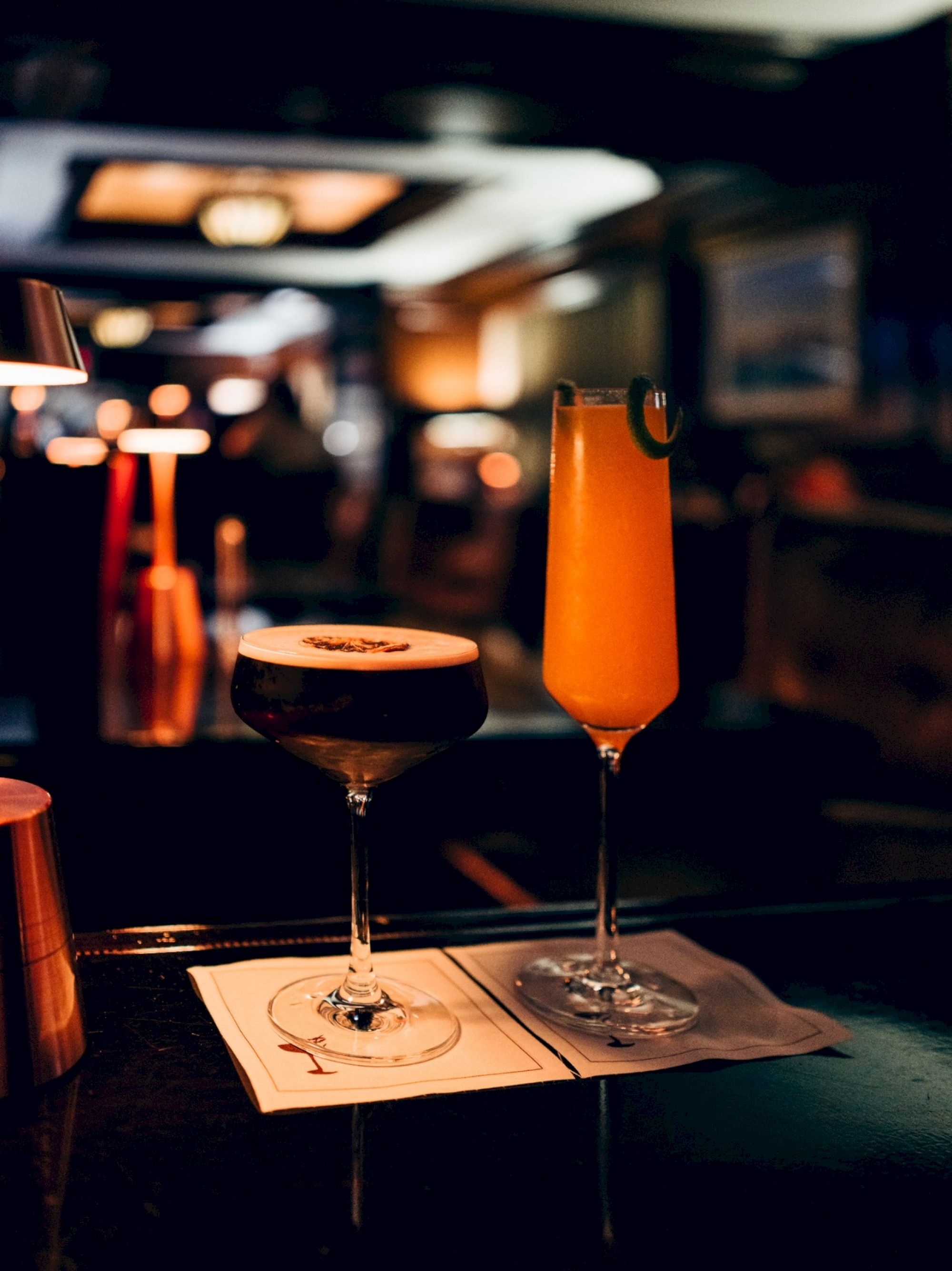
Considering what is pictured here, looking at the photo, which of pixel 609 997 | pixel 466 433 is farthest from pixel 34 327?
pixel 466 433

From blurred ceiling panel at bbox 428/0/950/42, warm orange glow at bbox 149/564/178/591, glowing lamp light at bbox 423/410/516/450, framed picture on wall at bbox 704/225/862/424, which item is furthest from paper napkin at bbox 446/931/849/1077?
glowing lamp light at bbox 423/410/516/450

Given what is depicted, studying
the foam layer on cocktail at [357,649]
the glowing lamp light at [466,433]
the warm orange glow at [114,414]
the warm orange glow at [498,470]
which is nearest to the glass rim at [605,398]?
the foam layer on cocktail at [357,649]

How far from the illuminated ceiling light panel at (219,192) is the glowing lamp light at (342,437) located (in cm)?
751

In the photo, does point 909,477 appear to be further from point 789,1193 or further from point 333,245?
point 789,1193

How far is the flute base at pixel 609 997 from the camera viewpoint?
2.61ft

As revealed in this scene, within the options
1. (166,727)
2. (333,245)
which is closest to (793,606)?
(166,727)

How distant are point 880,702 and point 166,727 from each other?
4.99 feet

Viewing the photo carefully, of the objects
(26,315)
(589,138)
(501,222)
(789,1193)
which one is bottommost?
(789,1193)

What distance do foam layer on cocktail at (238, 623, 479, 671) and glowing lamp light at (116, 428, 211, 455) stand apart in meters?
1.56

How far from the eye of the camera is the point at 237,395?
16.4m

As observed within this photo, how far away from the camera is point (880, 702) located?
265 centimetres

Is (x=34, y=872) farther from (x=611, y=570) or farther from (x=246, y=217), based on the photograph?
(x=246, y=217)

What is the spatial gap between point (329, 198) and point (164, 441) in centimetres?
552

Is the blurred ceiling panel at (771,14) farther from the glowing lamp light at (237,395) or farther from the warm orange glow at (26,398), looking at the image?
the glowing lamp light at (237,395)
